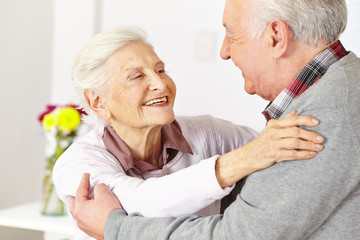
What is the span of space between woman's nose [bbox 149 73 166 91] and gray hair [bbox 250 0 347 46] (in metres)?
0.39

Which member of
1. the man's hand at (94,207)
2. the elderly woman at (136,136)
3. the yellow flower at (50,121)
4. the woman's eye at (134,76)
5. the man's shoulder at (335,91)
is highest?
the man's shoulder at (335,91)

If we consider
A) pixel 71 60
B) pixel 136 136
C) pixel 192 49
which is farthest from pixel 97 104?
pixel 71 60

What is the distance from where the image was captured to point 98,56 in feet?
5.35

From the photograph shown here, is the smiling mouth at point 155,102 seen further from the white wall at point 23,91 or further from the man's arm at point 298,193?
the white wall at point 23,91

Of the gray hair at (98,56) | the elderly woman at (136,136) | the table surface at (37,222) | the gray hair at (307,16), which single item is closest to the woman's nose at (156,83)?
the elderly woman at (136,136)

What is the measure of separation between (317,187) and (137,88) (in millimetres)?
675

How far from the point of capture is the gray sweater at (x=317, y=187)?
3.74 feet

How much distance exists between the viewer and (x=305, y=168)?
1.15 metres

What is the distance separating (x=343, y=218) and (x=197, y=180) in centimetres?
33

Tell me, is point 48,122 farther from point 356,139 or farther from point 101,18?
point 356,139

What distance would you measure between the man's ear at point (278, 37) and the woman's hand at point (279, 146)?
0.21 meters

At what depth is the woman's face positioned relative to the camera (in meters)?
1.64

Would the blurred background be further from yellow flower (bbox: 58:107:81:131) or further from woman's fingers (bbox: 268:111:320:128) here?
woman's fingers (bbox: 268:111:320:128)

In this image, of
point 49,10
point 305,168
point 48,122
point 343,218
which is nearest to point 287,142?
point 305,168
